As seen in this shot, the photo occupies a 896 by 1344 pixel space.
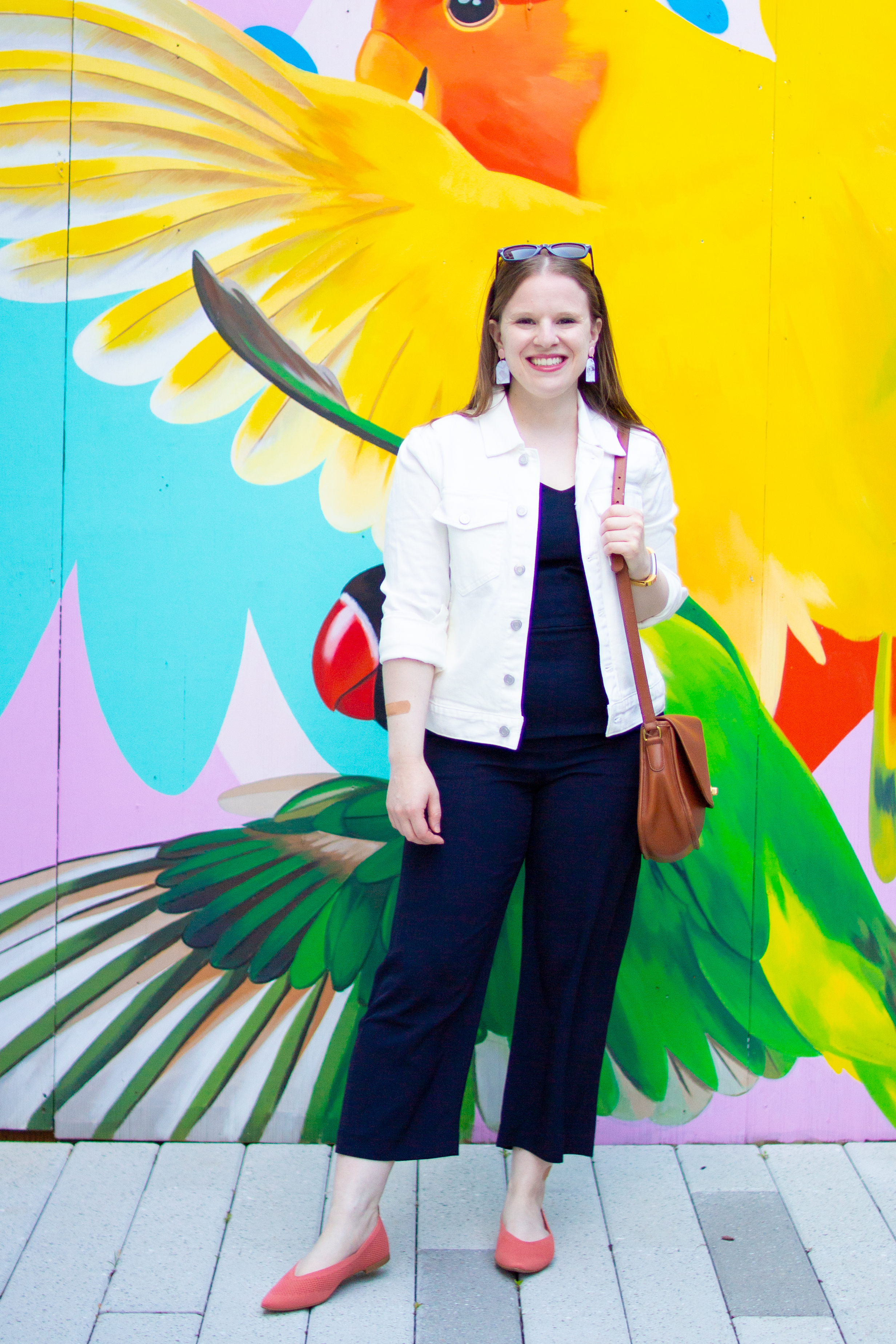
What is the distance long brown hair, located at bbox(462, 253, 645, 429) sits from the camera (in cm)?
200

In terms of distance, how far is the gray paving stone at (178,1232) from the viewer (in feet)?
6.75

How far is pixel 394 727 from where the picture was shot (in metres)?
2.02

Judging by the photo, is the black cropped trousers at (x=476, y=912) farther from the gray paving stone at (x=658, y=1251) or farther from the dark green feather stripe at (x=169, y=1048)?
the dark green feather stripe at (x=169, y=1048)

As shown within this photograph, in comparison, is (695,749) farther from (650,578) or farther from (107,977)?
(107,977)

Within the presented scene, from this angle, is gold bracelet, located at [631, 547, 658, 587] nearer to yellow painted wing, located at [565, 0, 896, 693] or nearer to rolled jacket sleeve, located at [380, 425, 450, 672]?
rolled jacket sleeve, located at [380, 425, 450, 672]

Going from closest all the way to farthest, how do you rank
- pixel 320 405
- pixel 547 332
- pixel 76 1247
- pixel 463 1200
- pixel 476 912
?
pixel 547 332 < pixel 476 912 < pixel 76 1247 < pixel 463 1200 < pixel 320 405

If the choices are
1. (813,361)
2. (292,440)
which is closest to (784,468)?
(813,361)

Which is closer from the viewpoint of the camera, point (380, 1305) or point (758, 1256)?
point (380, 1305)

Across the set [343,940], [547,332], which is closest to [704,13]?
[547,332]

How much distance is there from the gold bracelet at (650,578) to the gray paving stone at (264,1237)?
1.35 metres

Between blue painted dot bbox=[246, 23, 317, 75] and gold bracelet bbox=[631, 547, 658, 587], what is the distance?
1244 mm

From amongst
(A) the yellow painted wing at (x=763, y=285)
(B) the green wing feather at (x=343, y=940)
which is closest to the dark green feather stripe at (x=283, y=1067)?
(B) the green wing feather at (x=343, y=940)

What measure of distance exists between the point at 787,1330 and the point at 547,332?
171 cm

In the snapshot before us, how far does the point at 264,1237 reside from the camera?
2.24 meters
